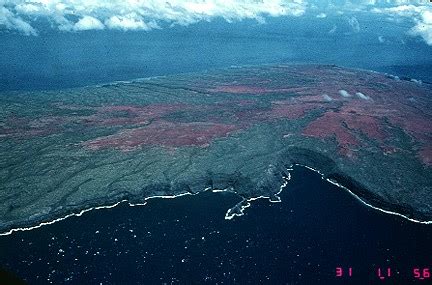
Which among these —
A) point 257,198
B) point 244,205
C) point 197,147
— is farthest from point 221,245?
point 197,147

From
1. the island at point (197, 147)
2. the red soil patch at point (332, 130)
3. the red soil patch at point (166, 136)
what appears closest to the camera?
the island at point (197, 147)

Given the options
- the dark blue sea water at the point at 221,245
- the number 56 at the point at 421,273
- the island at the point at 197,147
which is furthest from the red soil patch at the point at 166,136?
the number 56 at the point at 421,273

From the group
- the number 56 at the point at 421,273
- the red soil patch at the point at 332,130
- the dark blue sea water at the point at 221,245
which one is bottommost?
the dark blue sea water at the point at 221,245

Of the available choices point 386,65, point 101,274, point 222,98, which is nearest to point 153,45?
point 386,65

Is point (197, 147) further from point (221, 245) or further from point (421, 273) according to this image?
point (421, 273)

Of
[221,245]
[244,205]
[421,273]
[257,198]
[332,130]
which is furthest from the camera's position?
[332,130]

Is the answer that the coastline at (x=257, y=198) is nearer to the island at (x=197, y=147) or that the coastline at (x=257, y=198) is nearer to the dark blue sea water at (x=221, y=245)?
the island at (x=197, y=147)

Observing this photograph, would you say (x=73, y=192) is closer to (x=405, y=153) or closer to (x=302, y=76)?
(x=405, y=153)
